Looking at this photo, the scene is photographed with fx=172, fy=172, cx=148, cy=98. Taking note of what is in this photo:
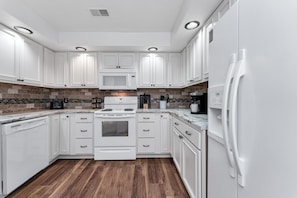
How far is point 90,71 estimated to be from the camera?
360cm

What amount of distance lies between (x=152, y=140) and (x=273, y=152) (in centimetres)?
281

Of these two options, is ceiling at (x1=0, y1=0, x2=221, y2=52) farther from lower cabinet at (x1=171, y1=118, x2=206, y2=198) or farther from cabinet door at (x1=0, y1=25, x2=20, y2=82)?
lower cabinet at (x1=171, y1=118, x2=206, y2=198)

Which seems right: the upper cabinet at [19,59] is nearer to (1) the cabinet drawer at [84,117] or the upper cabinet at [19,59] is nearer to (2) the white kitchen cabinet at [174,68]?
(1) the cabinet drawer at [84,117]

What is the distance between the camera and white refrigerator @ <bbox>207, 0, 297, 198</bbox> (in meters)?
0.54

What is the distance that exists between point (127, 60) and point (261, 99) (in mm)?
3193

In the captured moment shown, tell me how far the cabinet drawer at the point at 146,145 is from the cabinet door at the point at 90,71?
1487 mm

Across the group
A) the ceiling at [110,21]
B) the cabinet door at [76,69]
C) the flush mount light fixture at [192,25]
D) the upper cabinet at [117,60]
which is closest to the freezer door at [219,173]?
the ceiling at [110,21]

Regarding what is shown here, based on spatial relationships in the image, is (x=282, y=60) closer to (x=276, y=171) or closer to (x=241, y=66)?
(x=241, y=66)

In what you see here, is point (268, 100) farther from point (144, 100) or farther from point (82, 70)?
point (82, 70)

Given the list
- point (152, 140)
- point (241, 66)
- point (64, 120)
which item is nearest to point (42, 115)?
point (64, 120)

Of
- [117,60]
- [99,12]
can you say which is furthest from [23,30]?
[117,60]

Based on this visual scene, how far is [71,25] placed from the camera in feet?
9.59

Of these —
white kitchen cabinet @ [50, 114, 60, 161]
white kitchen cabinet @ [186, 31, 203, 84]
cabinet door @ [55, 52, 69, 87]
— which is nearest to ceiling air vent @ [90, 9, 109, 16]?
white kitchen cabinet @ [186, 31, 203, 84]

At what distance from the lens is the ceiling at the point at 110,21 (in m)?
2.17
